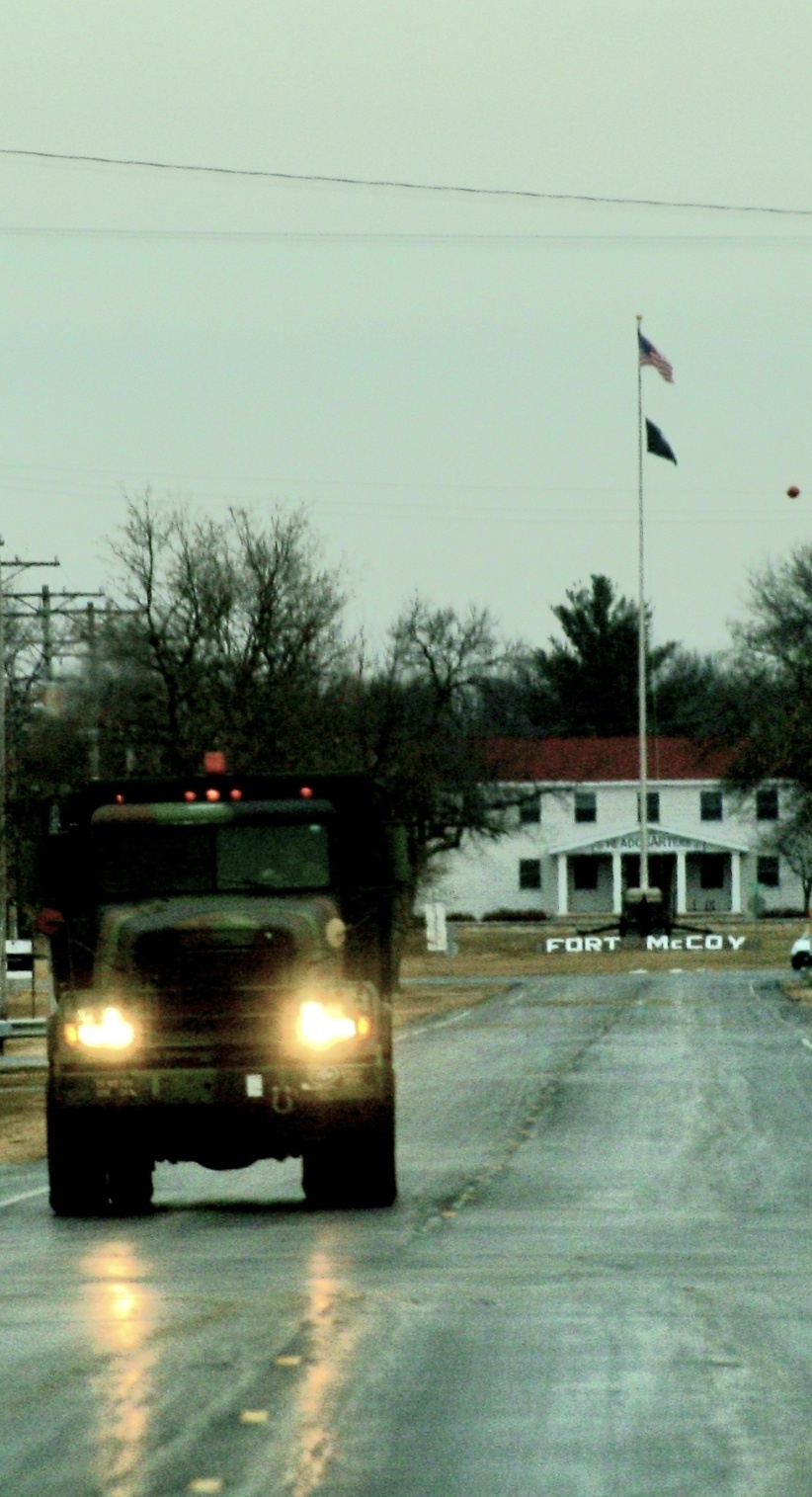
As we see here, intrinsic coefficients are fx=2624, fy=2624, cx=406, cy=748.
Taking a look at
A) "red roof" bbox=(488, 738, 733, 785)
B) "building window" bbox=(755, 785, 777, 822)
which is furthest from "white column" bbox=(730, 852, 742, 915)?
"red roof" bbox=(488, 738, 733, 785)

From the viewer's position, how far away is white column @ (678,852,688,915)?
11712 centimetres

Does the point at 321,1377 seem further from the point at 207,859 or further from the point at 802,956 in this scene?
the point at 802,956

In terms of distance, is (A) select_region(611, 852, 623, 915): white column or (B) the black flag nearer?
(B) the black flag

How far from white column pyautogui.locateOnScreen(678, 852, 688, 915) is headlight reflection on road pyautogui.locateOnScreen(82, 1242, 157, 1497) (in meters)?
104

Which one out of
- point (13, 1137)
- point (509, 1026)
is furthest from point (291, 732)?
point (13, 1137)

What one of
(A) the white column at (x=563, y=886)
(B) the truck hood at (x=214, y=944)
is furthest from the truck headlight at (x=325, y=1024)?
(A) the white column at (x=563, y=886)

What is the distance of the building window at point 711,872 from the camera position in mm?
119188

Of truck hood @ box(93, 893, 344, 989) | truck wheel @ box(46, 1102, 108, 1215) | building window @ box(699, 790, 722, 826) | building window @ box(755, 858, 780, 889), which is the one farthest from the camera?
building window @ box(699, 790, 722, 826)

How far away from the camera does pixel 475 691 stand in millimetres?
109438

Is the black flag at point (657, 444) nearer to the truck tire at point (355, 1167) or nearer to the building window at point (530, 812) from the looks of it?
the building window at point (530, 812)

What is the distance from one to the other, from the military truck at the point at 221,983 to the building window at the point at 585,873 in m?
103

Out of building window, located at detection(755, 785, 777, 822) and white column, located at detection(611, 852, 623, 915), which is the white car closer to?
building window, located at detection(755, 785, 777, 822)

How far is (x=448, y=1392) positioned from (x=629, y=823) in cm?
11274

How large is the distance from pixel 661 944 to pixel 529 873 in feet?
121
